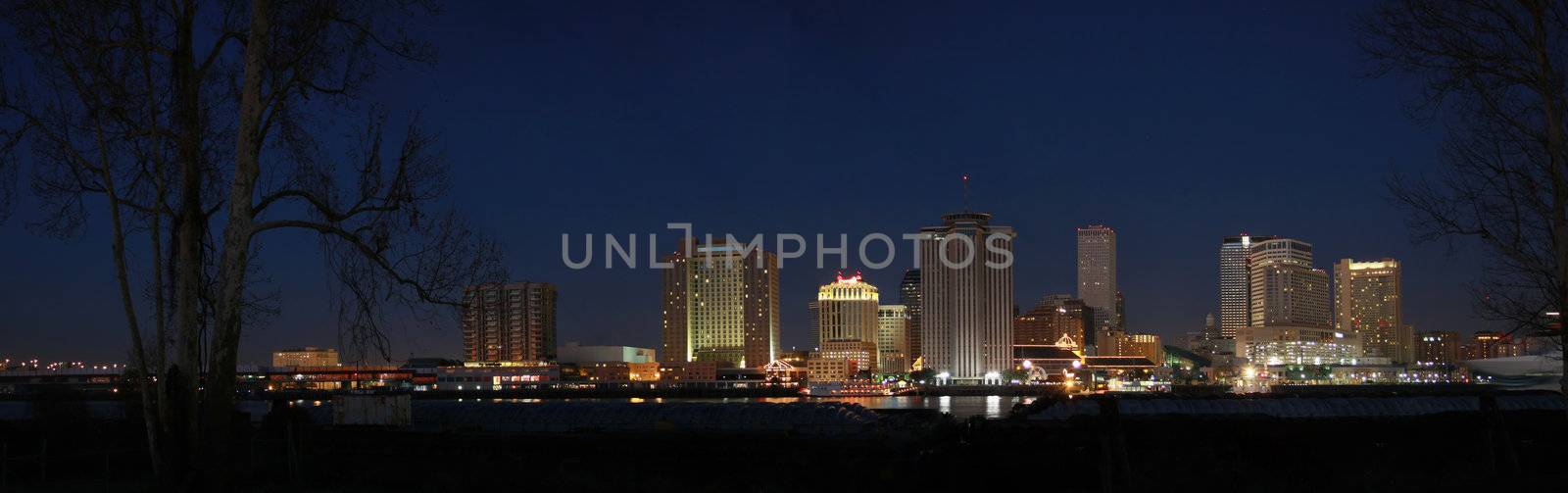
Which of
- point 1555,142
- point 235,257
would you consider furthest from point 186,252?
point 1555,142

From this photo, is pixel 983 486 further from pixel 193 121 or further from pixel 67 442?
pixel 67 442

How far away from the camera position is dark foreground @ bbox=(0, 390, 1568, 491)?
16.2 meters

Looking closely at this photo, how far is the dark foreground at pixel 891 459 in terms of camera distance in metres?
16.2

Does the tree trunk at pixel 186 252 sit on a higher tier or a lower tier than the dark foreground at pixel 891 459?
higher

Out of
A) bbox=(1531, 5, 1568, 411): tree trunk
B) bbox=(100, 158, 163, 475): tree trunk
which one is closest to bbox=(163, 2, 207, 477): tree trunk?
bbox=(100, 158, 163, 475): tree trunk

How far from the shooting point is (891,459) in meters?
23.5

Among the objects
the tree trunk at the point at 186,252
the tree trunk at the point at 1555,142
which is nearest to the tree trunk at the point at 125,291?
the tree trunk at the point at 186,252

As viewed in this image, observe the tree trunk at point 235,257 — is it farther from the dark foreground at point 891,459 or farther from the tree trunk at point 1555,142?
the tree trunk at point 1555,142

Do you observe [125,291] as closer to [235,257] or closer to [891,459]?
[235,257]

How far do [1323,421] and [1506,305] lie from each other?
16.1 m

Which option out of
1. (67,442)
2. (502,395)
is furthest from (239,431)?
(502,395)

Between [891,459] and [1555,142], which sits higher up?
[1555,142]

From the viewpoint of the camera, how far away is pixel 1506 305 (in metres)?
13.6

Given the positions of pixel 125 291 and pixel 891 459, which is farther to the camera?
pixel 891 459
